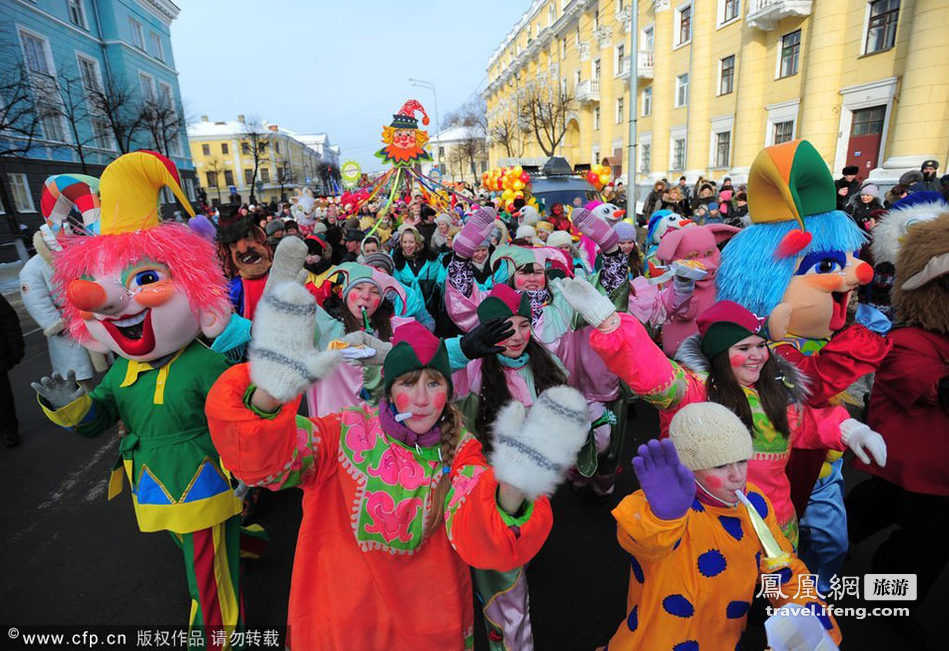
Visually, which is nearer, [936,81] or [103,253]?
[103,253]

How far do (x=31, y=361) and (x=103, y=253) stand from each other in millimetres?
6702

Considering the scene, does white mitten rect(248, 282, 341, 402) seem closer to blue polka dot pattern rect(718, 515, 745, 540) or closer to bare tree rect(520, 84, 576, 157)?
blue polka dot pattern rect(718, 515, 745, 540)

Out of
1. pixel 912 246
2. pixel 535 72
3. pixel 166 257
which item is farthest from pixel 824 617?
pixel 535 72

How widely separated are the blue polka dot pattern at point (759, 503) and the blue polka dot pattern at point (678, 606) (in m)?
0.37

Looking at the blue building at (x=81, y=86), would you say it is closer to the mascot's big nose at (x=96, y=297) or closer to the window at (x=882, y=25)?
the mascot's big nose at (x=96, y=297)

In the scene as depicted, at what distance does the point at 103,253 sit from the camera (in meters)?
1.92

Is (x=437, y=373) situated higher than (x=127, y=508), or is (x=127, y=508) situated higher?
(x=437, y=373)

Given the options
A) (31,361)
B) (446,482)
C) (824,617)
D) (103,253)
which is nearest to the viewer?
(824,617)

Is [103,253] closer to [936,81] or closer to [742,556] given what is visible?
[742,556]

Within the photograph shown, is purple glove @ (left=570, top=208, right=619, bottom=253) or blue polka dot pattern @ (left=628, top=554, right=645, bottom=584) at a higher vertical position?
purple glove @ (left=570, top=208, right=619, bottom=253)

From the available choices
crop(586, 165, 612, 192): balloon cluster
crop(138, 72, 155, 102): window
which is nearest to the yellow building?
crop(586, 165, 612, 192): balloon cluster

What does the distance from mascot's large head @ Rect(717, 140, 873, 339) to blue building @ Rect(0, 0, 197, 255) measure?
1421 cm

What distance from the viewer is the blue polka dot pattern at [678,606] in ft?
5.13

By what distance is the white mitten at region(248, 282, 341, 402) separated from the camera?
1.20m
